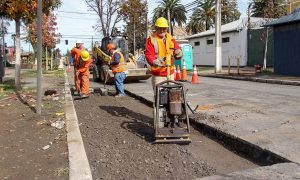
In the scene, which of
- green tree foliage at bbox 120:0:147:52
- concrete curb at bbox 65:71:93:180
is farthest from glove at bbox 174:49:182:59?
green tree foliage at bbox 120:0:147:52

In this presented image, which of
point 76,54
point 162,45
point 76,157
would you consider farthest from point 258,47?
point 76,157

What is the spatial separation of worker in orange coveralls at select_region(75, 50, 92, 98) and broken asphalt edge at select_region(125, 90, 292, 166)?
5579 millimetres

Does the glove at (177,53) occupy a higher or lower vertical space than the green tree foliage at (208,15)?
lower

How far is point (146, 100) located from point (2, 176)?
7.61 m

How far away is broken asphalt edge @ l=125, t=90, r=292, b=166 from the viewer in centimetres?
563

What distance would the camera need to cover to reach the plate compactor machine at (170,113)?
21.6 feet

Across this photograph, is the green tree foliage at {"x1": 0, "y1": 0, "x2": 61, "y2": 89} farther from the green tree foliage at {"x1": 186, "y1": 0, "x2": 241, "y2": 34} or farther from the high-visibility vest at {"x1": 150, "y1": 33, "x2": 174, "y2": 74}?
the green tree foliage at {"x1": 186, "y1": 0, "x2": 241, "y2": 34}

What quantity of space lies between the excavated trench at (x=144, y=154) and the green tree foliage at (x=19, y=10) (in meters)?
5.76

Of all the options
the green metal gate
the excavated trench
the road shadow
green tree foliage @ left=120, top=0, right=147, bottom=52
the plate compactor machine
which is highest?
green tree foliage @ left=120, top=0, right=147, bottom=52

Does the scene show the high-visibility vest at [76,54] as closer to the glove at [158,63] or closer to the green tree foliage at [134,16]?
the glove at [158,63]

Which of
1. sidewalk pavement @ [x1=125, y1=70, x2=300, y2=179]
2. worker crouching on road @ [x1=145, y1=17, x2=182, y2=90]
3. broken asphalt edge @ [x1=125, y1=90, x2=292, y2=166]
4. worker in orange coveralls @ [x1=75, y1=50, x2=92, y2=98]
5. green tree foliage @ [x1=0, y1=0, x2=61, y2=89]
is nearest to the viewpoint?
sidewalk pavement @ [x1=125, y1=70, x2=300, y2=179]

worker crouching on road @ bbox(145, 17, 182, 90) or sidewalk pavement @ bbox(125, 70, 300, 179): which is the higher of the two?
worker crouching on road @ bbox(145, 17, 182, 90)

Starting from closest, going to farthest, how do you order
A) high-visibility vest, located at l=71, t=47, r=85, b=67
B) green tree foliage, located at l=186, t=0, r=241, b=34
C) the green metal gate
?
high-visibility vest, located at l=71, t=47, r=85, b=67
the green metal gate
green tree foliage, located at l=186, t=0, r=241, b=34

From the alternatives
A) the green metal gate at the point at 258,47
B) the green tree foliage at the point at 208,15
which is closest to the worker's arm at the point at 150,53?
the green metal gate at the point at 258,47
